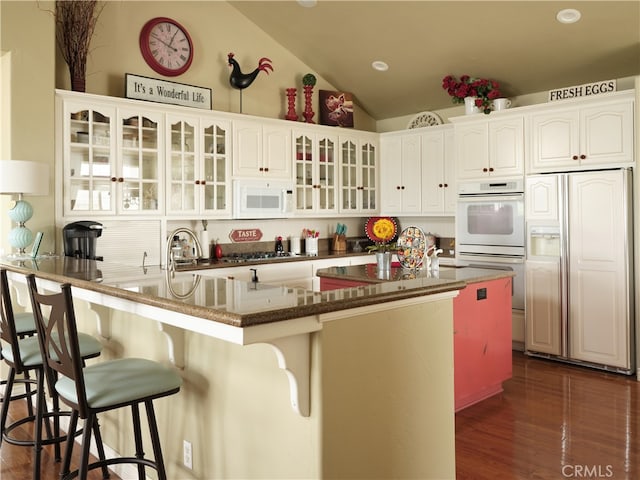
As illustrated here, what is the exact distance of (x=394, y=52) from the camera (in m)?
5.25

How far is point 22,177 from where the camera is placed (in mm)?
3439

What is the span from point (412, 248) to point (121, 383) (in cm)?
206

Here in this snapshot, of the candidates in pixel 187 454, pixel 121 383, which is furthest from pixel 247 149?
pixel 121 383

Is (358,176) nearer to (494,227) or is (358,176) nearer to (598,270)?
(494,227)

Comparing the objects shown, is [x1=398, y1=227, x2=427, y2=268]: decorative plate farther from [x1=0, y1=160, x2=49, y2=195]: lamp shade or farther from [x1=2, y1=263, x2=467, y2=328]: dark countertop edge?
[x1=0, y1=160, x2=49, y2=195]: lamp shade

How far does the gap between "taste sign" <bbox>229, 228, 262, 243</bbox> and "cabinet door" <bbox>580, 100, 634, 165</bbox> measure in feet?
10.0

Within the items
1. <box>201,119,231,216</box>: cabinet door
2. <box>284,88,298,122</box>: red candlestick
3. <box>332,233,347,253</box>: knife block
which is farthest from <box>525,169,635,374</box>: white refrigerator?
<box>201,119,231,216</box>: cabinet door

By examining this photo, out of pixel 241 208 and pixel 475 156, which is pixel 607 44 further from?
pixel 241 208

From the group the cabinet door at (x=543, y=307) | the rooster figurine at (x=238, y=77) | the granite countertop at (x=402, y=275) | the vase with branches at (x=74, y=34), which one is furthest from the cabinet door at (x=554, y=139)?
the vase with branches at (x=74, y=34)

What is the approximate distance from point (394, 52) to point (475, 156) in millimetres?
1256

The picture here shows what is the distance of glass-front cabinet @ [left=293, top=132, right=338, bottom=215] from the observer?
5.60 m

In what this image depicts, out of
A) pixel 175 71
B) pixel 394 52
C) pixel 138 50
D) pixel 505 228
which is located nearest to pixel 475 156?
pixel 505 228

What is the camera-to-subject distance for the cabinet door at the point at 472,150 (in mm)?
5109

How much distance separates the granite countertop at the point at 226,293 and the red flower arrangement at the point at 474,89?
3269 millimetres
